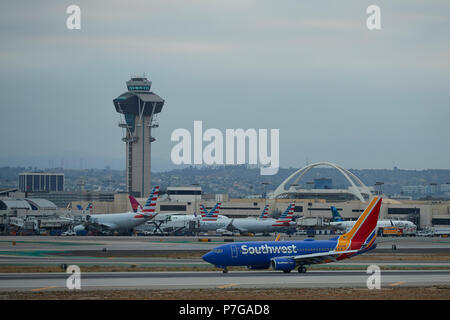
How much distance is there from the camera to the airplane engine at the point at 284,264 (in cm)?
7081

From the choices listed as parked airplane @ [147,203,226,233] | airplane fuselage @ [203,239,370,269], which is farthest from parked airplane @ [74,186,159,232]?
airplane fuselage @ [203,239,370,269]

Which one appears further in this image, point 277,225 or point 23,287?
point 277,225

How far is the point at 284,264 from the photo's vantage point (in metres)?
70.8

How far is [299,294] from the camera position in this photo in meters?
52.6

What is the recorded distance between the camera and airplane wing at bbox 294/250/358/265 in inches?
2815

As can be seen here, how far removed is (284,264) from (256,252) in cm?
327

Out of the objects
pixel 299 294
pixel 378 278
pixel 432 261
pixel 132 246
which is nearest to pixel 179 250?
pixel 132 246

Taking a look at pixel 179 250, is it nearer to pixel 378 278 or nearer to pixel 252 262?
pixel 252 262

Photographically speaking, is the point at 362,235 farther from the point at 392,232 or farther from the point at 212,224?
the point at 212,224

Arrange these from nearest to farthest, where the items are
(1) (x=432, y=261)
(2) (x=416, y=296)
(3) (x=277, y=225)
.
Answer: (2) (x=416, y=296)
(1) (x=432, y=261)
(3) (x=277, y=225)

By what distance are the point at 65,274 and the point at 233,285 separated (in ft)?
62.7

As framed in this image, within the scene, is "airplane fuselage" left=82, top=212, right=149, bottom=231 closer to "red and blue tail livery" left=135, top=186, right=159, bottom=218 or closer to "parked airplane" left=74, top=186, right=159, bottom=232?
"parked airplane" left=74, top=186, right=159, bottom=232
